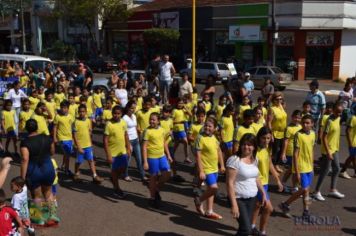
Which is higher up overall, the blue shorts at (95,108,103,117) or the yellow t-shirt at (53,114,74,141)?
the yellow t-shirt at (53,114,74,141)

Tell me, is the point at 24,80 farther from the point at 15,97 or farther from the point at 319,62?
the point at 319,62

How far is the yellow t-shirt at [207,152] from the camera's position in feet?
23.7

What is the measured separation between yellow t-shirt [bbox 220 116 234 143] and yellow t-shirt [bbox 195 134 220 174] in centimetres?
214

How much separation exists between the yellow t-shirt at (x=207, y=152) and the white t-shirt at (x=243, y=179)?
147 cm

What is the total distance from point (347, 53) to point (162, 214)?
89.4 ft

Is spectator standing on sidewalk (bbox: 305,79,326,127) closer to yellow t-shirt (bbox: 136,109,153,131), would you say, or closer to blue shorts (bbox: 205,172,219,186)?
yellow t-shirt (bbox: 136,109,153,131)

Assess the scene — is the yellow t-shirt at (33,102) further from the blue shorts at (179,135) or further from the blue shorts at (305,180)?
the blue shorts at (305,180)

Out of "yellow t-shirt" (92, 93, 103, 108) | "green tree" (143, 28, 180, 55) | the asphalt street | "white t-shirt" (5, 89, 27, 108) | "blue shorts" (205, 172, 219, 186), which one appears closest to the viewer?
the asphalt street

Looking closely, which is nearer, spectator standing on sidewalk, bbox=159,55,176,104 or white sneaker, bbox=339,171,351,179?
white sneaker, bbox=339,171,351,179

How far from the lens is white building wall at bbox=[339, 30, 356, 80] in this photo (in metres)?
31.5

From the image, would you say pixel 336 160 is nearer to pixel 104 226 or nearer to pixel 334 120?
pixel 334 120

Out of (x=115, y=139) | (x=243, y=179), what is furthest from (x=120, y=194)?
(x=243, y=179)

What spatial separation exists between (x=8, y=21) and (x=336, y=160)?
2426 inches

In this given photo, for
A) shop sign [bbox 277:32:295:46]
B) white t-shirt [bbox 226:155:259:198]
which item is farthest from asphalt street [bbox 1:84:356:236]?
shop sign [bbox 277:32:295:46]
